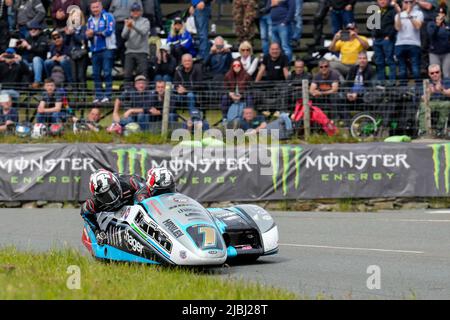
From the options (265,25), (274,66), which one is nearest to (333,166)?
(274,66)

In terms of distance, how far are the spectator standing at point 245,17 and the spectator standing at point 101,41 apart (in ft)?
8.93

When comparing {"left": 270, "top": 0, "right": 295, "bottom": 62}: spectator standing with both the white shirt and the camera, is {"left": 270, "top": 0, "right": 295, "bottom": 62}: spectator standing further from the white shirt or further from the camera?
the white shirt

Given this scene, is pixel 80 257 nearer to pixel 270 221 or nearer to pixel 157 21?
pixel 270 221

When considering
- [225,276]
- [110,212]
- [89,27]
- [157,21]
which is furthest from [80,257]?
[157,21]

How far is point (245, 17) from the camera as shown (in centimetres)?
2038

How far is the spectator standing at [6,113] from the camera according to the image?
59.5ft

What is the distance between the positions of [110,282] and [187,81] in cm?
1062

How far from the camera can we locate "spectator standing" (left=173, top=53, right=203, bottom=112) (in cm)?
1803

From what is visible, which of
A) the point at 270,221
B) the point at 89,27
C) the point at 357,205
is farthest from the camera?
the point at 89,27

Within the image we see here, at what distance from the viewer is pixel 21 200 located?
57.0ft

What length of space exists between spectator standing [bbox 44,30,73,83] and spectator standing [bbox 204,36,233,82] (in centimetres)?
282
